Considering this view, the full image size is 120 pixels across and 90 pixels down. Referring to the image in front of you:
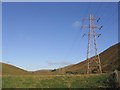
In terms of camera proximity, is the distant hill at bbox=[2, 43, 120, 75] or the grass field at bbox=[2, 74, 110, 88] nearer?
the grass field at bbox=[2, 74, 110, 88]

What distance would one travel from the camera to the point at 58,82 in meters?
24.7

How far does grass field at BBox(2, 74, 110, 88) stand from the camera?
23375 mm

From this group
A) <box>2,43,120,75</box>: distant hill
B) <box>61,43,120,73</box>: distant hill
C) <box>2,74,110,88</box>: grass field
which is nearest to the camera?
<box>2,74,110,88</box>: grass field

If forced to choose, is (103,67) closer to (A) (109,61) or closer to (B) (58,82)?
(A) (109,61)

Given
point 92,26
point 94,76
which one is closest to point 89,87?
point 94,76

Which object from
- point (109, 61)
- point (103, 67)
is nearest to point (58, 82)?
point (103, 67)

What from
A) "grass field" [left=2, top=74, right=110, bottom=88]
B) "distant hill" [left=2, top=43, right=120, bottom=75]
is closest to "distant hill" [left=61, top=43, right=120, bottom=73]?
"distant hill" [left=2, top=43, right=120, bottom=75]

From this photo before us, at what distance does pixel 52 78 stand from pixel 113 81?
6.04 meters

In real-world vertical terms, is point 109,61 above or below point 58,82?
above

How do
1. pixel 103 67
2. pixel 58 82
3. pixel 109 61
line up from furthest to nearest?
pixel 109 61 → pixel 103 67 → pixel 58 82

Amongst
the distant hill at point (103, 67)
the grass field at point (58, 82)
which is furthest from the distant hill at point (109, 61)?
the grass field at point (58, 82)

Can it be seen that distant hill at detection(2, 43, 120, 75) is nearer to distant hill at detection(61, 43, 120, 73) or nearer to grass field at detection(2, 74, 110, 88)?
distant hill at detection(61, 43, 120, 73)

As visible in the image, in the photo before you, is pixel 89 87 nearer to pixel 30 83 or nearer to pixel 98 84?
pixel 98 84

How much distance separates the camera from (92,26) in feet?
123
